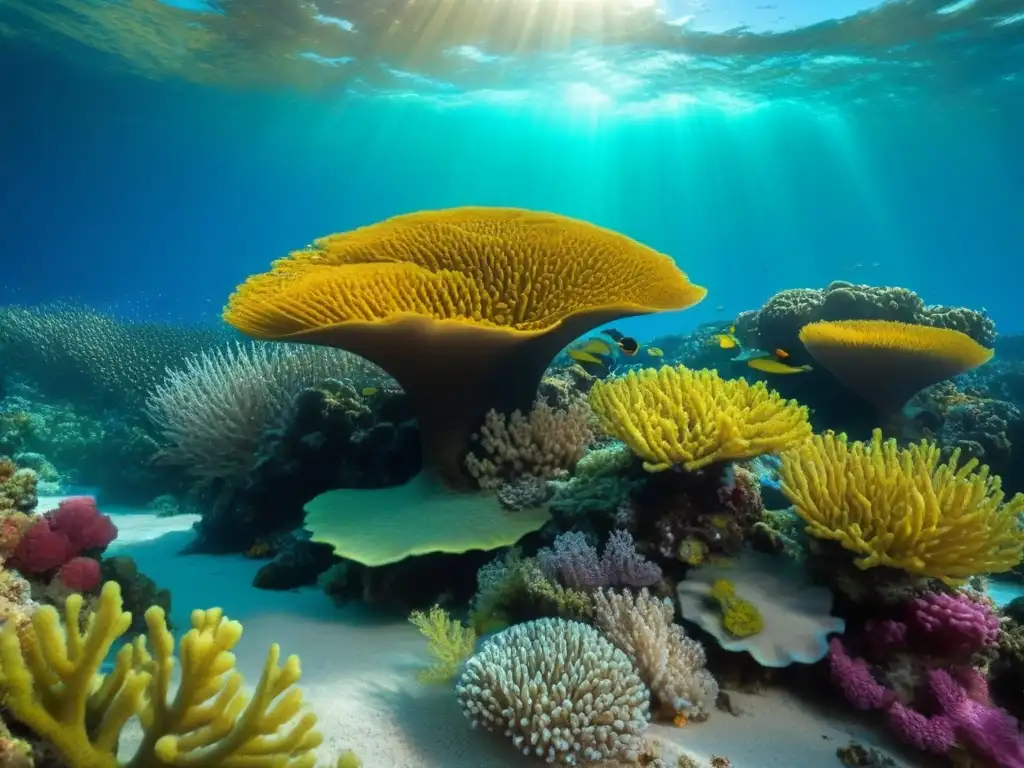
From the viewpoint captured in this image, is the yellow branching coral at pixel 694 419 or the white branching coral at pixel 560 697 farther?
the yellow branching coral at pixel 694 419

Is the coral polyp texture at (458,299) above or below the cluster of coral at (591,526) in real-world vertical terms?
above

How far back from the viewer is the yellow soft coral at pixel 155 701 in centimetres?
183

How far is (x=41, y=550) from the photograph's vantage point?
10.8 ft

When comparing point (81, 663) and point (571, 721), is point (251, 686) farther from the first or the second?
point (571, 721)

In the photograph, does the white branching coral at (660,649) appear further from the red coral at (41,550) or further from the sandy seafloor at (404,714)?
the red coral at (41,550)

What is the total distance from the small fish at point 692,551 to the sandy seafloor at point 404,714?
73 cm

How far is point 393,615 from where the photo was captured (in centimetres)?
418

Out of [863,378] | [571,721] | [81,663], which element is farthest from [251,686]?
[863,378]

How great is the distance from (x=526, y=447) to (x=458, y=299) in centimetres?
136

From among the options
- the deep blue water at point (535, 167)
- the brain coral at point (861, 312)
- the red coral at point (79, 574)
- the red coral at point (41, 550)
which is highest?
the deep blue water at point (535, 167)

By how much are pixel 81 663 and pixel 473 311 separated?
258 centimetres

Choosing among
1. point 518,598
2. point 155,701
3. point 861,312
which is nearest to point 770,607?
point 518,598

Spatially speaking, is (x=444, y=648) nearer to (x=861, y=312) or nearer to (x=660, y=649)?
(x=660, y=649)

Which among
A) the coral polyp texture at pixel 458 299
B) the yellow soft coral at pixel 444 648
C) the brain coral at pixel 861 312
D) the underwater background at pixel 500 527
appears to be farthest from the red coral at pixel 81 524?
the brain coral at pixel 861 312
